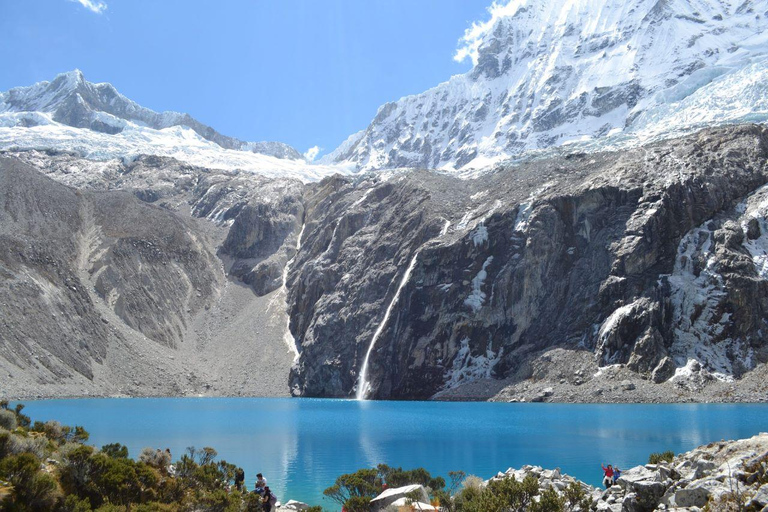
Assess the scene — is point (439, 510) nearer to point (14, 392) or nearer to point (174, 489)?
point (174, 489)

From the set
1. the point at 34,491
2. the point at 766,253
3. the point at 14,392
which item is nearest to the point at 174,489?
the point at 34,491

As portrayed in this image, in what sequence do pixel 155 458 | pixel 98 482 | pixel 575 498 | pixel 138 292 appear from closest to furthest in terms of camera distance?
pixel 575 498 → pixel 98 482 → pixel 155 458 → pixel 138 292

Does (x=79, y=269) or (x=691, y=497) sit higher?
(x=79, y=269)

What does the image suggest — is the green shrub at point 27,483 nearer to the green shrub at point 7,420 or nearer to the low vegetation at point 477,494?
Result: the green shrub at point 7,420

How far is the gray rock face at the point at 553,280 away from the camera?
75875mm

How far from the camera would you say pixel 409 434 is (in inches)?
1775

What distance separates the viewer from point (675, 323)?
7669cm

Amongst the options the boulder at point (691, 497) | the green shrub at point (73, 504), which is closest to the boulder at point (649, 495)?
the boulder at point (691, 497)

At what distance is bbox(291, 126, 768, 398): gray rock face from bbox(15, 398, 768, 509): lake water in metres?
14.4

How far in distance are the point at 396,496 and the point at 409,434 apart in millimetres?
27444

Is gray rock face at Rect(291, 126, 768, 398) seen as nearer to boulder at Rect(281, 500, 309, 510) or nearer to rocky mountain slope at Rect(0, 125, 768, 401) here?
rocky mountain slope at Rect(0, 125, 768, 401)

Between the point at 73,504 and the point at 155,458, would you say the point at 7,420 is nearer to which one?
the point at 155,458

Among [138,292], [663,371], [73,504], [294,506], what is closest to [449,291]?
[663,371]

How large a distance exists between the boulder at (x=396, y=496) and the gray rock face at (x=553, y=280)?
200ft
